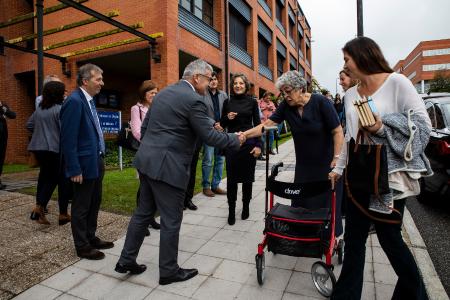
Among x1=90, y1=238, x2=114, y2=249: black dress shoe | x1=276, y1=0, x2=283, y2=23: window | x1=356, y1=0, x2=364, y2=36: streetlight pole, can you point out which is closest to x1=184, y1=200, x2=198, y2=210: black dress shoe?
x1=90, y1=238, x2=114, y2=249: black dress shoe

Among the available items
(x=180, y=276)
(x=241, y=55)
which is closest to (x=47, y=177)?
(x=180, y=276)

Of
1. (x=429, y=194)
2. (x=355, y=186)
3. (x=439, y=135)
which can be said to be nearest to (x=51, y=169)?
(x=355, y=186)

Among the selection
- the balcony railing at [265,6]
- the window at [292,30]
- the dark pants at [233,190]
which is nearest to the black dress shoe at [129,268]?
the dark pants at [233,190]

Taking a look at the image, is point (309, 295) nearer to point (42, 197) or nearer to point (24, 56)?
point (42, 197)

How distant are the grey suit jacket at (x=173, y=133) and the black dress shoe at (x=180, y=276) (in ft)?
2.67

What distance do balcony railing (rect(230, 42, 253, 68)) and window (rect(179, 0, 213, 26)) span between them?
211 cm

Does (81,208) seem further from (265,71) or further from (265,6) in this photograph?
(265,6)

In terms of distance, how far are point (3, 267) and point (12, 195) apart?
3.44 metres

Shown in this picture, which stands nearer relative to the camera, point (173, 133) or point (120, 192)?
point (173, 133)

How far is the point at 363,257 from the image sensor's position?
227 cm

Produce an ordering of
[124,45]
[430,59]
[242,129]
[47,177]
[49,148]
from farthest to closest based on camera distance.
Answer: [430,59] → [124,45] → [242,129] → [47,177] → [49,148]

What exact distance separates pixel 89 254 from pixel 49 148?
68.5 inches

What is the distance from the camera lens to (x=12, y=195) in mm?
6273

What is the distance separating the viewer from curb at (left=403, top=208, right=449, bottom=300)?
9.21 ft
